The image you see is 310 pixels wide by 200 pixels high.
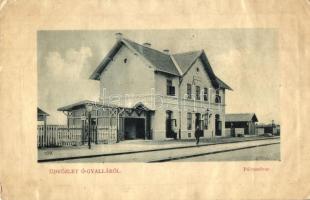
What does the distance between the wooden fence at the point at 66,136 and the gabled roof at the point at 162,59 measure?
1.94 feet

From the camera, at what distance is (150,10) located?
4457 mm

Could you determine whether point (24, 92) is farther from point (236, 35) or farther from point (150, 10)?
point (236, 35)

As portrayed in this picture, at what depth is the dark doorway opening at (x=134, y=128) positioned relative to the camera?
5.06 meters

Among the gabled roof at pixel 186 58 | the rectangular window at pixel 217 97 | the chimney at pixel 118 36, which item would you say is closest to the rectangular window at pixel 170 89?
the gabled roof at pixel 186 58

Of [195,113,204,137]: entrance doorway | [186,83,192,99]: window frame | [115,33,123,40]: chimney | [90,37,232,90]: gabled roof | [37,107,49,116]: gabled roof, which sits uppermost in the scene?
[115,33,123,40]: chimney

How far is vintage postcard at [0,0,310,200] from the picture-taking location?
439cm

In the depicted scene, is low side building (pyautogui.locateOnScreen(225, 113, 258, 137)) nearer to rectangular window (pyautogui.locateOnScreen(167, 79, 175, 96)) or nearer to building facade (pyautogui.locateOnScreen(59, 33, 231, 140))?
building facade (pyautogui.locateOnScreen(59, 33, 231, 140))

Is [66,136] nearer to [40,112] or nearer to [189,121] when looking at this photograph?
[40,112]

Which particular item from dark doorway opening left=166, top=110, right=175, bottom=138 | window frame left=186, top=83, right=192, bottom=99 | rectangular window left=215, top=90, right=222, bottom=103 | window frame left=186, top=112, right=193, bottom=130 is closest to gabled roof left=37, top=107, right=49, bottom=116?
dark doorway opening left=166, top=110, right=175, bottom=138

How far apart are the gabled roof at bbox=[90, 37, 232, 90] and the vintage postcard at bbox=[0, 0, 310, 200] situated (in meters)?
0.04

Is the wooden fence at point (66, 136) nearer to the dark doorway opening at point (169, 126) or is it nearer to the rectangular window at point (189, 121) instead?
the dark doorway opening at point (169, 126)

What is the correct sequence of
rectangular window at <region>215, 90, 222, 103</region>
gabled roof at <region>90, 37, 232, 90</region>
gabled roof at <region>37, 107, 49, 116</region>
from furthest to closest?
rectangular window at <region>215, 90, 222, 103</region> → gabled roof at <region>90, 37, 232, 90</region> → gabled roof at <region>37, 107, 49, 116</region>

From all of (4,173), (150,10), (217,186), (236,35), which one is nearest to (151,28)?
(150,10)

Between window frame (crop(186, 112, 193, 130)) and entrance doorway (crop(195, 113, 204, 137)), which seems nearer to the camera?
window frame (crop(186, 112, 193, 130))
